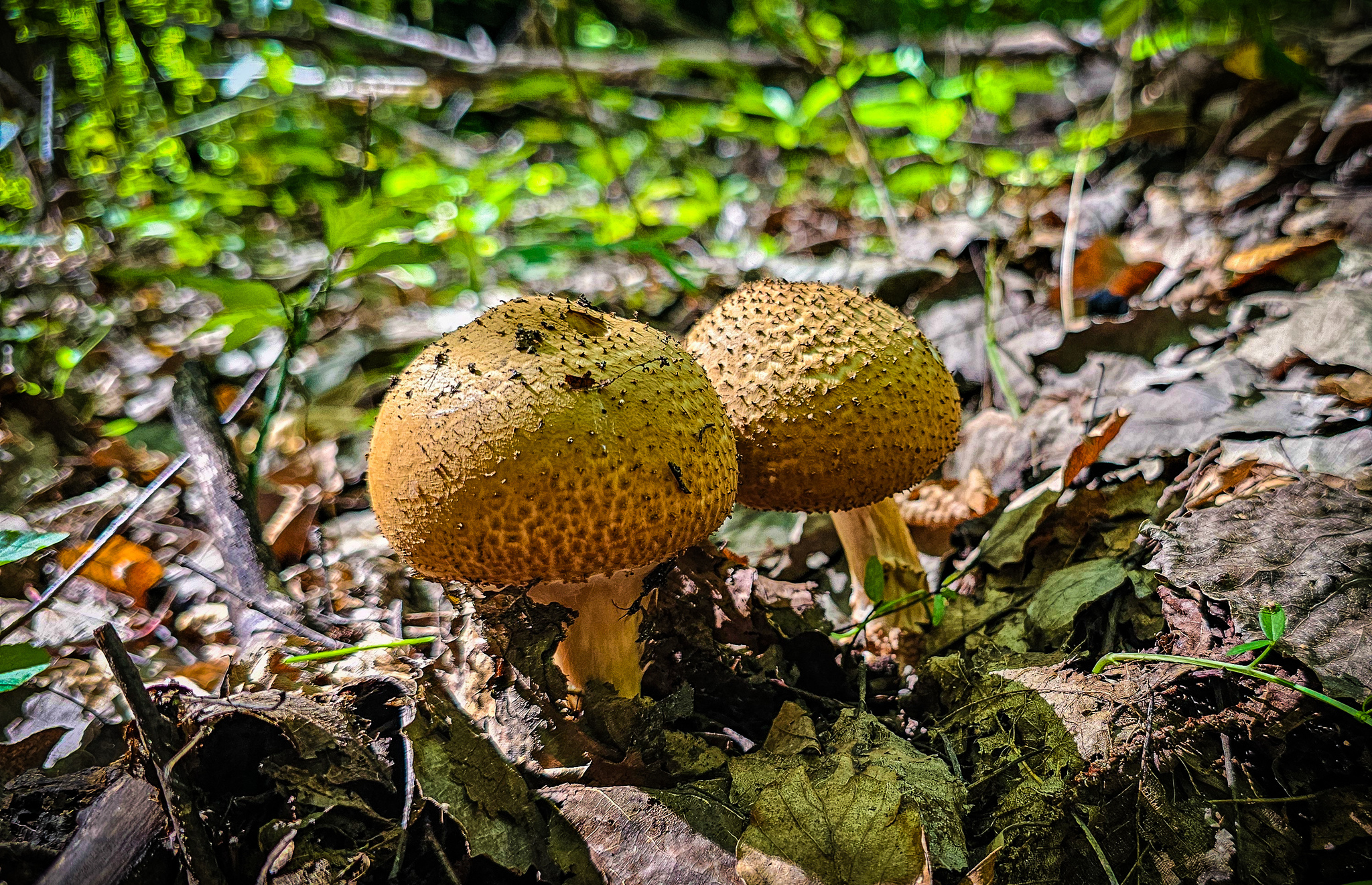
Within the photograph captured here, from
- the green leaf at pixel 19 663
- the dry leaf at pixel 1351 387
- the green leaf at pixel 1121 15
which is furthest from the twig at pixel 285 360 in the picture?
the green leaf at pixel 1121 15

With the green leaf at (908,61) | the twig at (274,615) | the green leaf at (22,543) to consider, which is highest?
the green leaf at (908,61)

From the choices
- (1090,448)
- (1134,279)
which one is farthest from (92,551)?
(1134,279)

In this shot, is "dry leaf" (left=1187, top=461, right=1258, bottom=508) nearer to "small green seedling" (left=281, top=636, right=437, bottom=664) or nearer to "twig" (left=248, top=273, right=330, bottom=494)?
"small green seedling" (left=281, top=636, right=437, bottom=664)

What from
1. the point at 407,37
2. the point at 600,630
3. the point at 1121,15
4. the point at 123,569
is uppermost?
the point at 1121,15

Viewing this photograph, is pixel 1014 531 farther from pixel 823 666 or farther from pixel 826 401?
pixel 826 401

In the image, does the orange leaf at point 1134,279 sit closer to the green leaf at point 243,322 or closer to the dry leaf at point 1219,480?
the dry leaf at point 1219,480

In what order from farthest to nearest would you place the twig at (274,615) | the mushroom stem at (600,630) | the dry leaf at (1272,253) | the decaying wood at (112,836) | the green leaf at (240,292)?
the dry leaf at (1272,253)
the green leaf at (240,292)
the twig at (274,615)
the mushroom stem at (600,630)
the decaying wood at (112,836)
